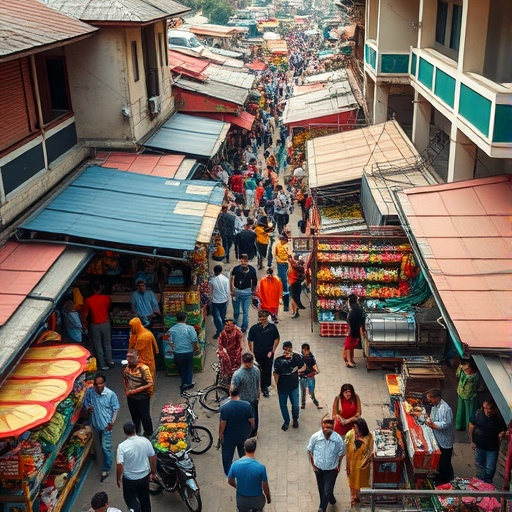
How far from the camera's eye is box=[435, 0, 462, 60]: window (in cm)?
1644

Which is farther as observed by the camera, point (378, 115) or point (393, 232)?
point (378, 115)

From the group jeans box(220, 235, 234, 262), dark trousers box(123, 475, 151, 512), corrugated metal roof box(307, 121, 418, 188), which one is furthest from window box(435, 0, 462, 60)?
dark trousers box(123, 475, 151, 512)

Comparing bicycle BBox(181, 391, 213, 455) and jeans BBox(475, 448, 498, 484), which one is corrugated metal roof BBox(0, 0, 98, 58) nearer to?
bicycle BBox(181, 391, 213, 455)

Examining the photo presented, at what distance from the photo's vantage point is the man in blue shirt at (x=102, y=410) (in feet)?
28.9

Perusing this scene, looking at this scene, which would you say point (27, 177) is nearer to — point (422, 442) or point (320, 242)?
point (320, 242)

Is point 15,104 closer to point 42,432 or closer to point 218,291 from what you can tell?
point 218,291

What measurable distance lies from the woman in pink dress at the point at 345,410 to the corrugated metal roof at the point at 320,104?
1626 cm

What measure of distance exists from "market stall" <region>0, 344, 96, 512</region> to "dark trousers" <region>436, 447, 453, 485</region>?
4.46 m

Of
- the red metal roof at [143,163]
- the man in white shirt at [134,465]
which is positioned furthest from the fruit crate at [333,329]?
the man in white shirt at [134,465]

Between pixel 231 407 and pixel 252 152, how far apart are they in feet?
65.3

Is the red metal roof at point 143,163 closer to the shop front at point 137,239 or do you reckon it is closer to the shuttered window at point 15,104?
the shop front at point 137,239

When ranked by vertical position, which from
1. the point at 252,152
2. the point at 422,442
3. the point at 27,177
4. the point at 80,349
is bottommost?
the point at 252,152

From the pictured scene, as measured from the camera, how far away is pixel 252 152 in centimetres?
2744

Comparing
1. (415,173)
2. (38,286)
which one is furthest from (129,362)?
(415,173)
